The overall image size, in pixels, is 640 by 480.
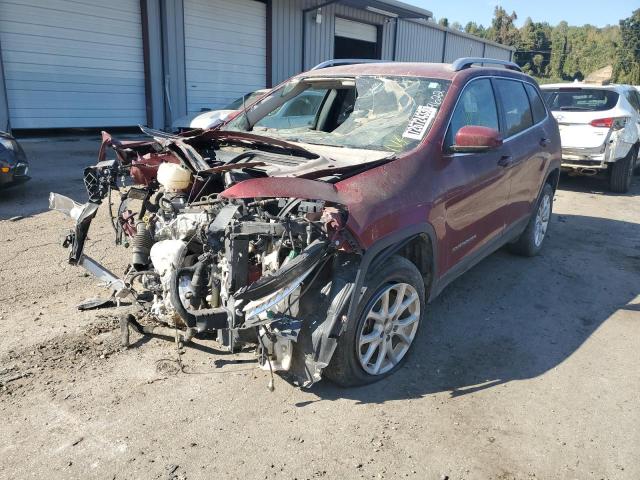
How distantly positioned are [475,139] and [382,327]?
4.72ft

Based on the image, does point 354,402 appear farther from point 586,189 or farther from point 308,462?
point 586,189

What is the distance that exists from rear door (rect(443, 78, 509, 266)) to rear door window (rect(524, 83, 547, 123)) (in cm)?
112

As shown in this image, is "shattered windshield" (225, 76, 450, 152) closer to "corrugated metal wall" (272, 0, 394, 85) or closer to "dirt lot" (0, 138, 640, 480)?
"dirt lot" (0, 138, 640, 480)

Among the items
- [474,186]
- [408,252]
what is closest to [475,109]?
[474,186]

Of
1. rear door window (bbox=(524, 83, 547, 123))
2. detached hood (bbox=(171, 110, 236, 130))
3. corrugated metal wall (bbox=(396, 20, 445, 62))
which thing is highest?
corrugated metal wall (bbox=(396, 20, 445, 62))

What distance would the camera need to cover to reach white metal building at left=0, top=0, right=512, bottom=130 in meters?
11.1

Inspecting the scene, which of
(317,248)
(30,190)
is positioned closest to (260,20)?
(30,190)

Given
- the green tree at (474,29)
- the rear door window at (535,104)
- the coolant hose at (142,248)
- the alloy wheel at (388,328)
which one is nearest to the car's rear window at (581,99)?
the rear door window at (535,104)

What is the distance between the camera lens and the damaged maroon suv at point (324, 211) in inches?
112

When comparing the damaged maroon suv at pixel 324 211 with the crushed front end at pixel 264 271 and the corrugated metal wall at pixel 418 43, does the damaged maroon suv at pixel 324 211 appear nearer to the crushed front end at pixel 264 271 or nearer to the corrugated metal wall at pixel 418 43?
the crushed front end at pixel 264 271

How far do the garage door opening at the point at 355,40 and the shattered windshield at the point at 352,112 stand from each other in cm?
1477

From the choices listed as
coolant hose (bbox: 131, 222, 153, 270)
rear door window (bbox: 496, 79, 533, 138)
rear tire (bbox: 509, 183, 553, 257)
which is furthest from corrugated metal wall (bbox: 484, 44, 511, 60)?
coolant hose (bbox: 131, 222, 153, 270)

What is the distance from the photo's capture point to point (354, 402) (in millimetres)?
3131

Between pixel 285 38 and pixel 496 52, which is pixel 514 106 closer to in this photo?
pixel 285 38
